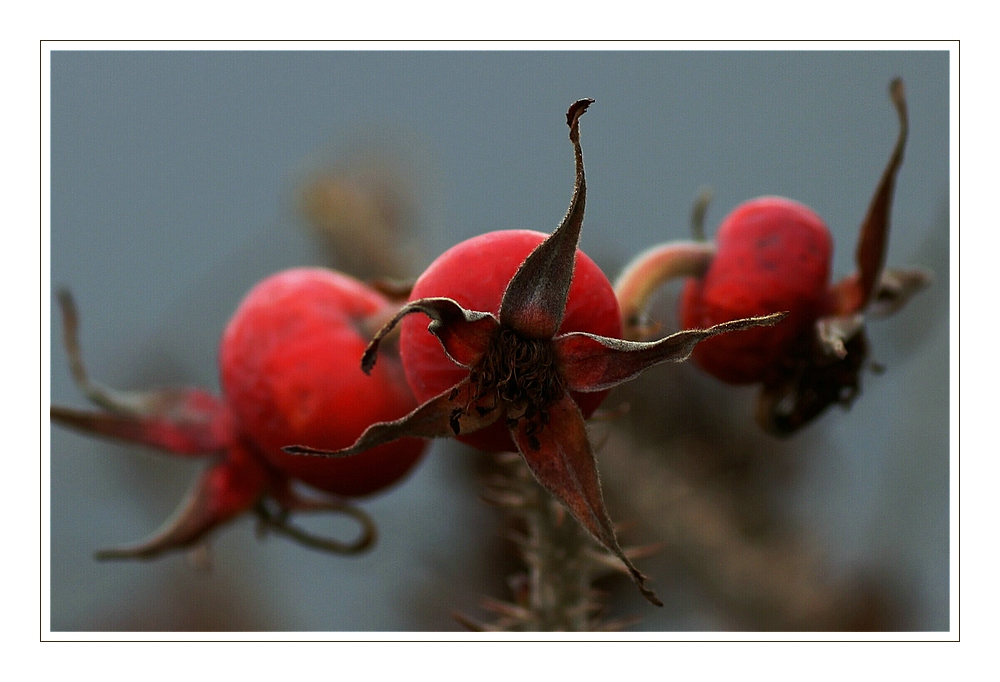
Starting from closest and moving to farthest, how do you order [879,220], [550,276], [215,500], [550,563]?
[550,276] → [879,220] → [550,563] → [215,500]

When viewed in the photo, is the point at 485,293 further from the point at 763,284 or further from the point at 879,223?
the point at 879,223

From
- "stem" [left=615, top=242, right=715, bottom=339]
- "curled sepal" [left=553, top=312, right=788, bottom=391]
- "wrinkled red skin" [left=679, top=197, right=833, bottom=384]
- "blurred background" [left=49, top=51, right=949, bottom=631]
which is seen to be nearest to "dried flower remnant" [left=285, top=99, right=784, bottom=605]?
"curled sepal" [left=553, top=312, right=788, bottom=391]


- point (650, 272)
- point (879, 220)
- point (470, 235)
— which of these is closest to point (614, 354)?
point (650, 272)

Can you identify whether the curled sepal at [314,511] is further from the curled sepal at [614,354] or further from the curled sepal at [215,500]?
the curled sepal at [614,354]

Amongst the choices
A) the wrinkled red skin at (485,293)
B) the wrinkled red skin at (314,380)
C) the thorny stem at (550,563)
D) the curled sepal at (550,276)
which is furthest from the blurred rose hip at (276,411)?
the curled sepal at (550,276)

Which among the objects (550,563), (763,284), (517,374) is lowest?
(550,563)
